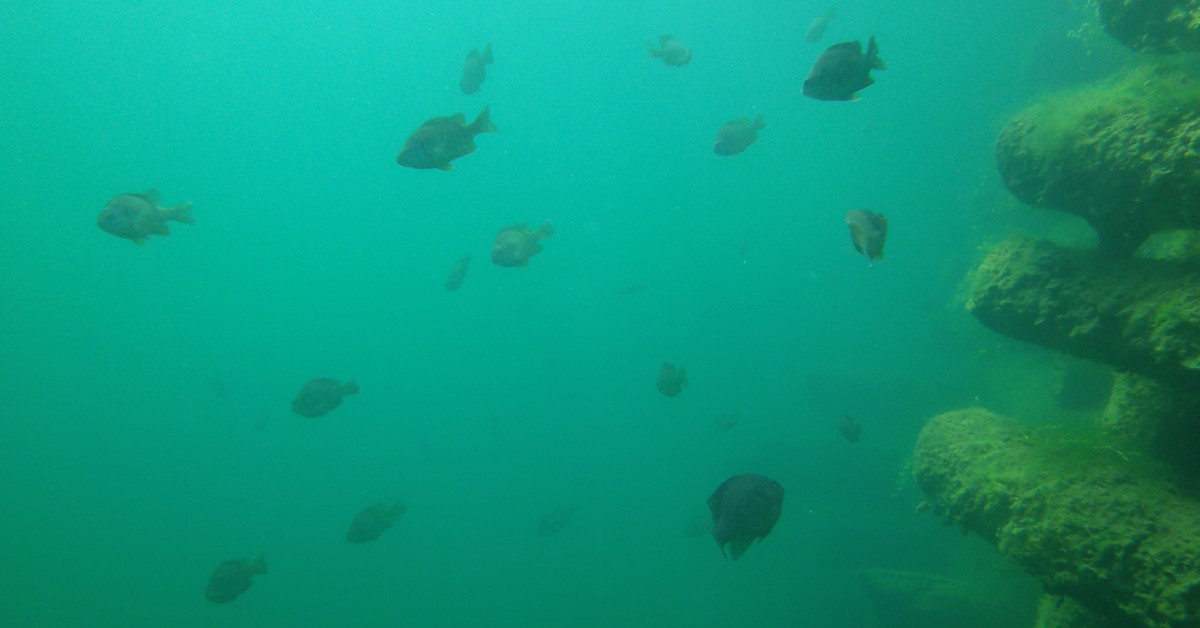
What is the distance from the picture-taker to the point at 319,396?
27.6 ft

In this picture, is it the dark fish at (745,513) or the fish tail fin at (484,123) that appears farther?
the fish tail fin at (484,123)

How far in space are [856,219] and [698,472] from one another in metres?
24.6

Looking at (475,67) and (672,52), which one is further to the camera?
(672,52)

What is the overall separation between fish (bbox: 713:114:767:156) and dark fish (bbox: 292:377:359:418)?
7044 millimetres

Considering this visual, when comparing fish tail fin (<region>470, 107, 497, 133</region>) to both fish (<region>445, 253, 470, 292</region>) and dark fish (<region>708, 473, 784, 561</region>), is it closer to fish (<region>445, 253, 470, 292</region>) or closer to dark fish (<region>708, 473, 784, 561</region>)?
dark fish (<region>708, 473, 784, 561</region>)

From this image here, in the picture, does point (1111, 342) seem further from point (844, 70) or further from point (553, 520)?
point (553, 520)

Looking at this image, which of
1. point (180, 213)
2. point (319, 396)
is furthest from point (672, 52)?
point (319, 396)

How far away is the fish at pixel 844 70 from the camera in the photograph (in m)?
4.20

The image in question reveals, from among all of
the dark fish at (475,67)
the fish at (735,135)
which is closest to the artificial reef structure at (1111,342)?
the fish at (735,135)

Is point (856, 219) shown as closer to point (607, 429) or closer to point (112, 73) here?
point (607, 429)

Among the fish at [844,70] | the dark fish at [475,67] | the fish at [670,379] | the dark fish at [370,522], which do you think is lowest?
the dark fish at [370,522]

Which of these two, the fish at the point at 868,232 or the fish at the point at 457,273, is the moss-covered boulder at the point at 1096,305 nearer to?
the fish at the point at 868,232

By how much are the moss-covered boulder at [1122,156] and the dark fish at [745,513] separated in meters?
4.12

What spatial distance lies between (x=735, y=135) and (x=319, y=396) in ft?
25.8
